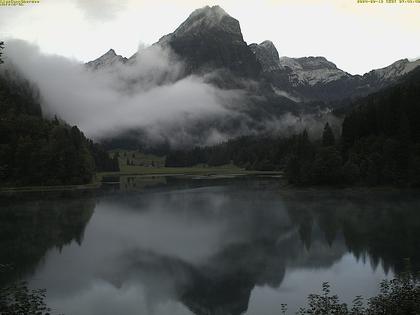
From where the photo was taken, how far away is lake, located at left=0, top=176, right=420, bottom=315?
4094cm

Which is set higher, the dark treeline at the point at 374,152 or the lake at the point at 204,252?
the dark treeline at the point at 374,152

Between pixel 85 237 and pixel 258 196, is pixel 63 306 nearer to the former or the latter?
pixel 85 237

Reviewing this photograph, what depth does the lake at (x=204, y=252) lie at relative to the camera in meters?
40.9

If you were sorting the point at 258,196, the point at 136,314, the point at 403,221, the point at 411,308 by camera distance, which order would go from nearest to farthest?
the point at 411,308, the point at 136,314, the point at 403,221, the point at 258,196

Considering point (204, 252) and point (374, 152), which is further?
point (374, 152)

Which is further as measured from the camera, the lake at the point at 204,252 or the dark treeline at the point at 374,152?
the dark treeline at the point at 374,152

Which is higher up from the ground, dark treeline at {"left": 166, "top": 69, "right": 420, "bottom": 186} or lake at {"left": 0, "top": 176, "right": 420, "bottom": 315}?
dark treeline at {"left": 166, "top": 69, "right": 420, "bottom": 186}

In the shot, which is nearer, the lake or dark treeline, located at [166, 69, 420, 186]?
the lake

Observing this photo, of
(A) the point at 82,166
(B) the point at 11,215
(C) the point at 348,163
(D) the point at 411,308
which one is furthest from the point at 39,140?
(D) the point at 411,308

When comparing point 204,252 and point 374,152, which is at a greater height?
point 374,152

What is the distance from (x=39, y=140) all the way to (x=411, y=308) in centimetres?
16259

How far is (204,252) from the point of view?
58219 mm

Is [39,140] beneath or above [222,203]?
above

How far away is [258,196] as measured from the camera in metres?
125
